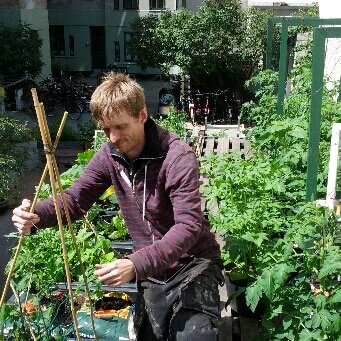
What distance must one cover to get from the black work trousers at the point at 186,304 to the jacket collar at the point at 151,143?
23.3 inches

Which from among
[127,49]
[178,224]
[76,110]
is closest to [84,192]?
[178,224]

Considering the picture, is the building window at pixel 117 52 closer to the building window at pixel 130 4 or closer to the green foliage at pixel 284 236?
the building window at pixel 130 4

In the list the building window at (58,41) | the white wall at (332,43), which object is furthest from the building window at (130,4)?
the white wall at (332,43)

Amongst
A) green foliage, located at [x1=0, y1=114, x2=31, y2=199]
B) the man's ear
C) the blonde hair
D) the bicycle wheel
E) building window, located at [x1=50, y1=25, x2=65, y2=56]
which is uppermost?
building window, located at [x1=50, y1=25, x2=65, y2=56]

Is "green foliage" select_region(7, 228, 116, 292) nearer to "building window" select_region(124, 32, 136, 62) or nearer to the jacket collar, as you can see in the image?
the jacket collar

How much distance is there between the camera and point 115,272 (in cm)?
203

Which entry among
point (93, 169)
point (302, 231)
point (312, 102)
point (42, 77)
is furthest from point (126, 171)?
point (42, 77)

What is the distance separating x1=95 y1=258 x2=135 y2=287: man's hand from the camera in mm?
2012

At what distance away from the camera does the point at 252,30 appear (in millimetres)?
16250

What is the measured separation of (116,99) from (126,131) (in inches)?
6.2

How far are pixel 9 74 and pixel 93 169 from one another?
15.8 meters

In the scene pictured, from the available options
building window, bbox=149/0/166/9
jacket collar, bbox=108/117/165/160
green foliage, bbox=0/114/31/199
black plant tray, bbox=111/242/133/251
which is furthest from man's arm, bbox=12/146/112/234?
building window, bbox=149/0/166/9

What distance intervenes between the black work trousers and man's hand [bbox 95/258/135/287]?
1.76 feet

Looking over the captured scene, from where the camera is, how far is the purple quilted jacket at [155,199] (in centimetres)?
224
